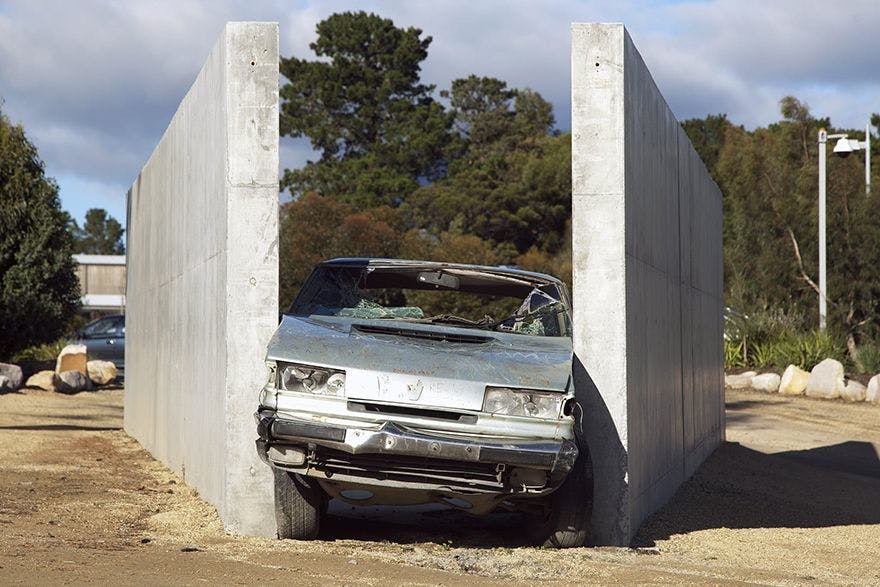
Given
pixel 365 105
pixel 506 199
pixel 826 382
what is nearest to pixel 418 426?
pixel 826 382

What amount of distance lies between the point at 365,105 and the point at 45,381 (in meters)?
35.3

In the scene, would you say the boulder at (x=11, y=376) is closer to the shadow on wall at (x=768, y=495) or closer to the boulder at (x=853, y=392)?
the shadow on wall at (x=768, y=495)

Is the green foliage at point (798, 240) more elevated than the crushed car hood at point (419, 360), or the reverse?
the green foliage at point (798, 240)

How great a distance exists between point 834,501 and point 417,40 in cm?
4887

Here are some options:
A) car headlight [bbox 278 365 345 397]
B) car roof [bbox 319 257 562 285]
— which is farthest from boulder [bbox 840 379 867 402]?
car headlight [bbox 278 365 345 397]

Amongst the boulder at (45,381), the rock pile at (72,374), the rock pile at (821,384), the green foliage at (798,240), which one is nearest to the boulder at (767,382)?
the rock pile at (821,384)

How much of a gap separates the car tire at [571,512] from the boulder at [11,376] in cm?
1758

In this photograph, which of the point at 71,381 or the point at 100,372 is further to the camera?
the point at 100,372

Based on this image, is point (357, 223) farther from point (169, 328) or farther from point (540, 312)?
point (540, 312)

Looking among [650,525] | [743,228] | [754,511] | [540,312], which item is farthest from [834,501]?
[743,228]

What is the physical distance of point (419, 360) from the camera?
7.21 metres

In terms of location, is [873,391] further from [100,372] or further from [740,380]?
[100,372]

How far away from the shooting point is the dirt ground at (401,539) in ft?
21.9

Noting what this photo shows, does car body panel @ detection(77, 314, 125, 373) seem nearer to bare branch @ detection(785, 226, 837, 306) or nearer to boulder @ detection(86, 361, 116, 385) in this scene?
boulder @ detection(86, 361, 116, 385)
